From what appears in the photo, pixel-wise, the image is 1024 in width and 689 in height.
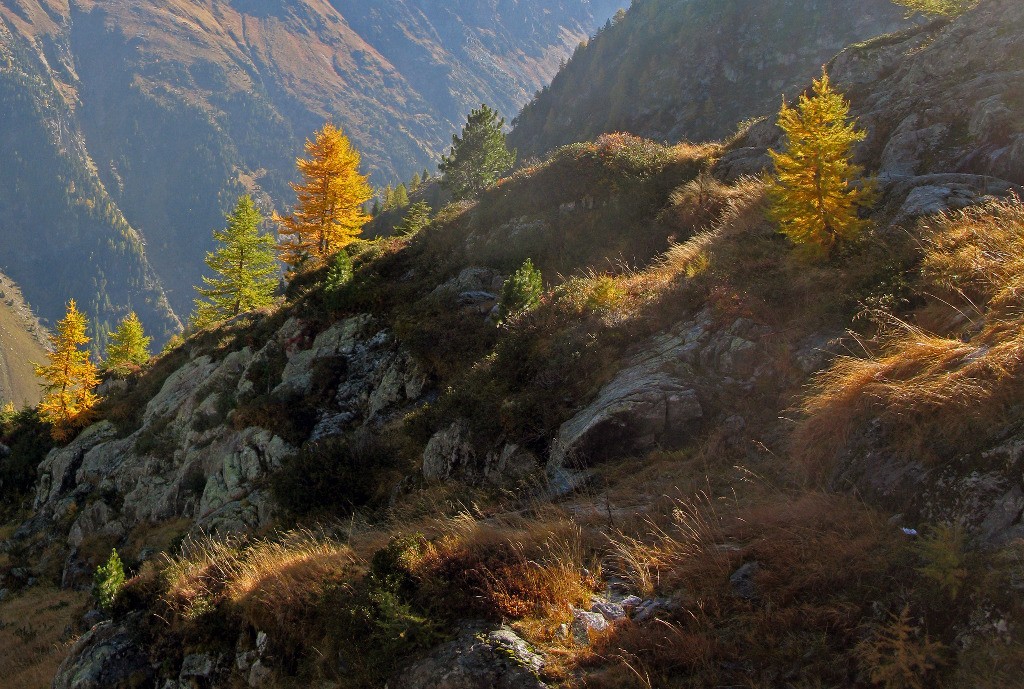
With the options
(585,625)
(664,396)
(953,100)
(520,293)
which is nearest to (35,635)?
(520,293)

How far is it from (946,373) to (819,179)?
464 centimetres

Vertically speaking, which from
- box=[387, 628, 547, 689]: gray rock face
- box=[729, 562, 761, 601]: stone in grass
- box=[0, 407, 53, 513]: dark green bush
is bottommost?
box=[729, 562, 761, 601]: stone in grass

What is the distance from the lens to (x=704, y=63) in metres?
84.6

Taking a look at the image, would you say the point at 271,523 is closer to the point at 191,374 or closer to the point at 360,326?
the point at 360,326

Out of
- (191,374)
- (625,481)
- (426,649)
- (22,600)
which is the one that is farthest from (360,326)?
(22,600)

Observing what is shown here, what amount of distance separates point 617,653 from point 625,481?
2.84 metres

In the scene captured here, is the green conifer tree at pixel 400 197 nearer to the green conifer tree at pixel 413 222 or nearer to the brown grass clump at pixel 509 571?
the green conifer tree at pixel 413 222

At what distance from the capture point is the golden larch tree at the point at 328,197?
3094 centimetres

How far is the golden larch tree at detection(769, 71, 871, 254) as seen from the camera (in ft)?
27.4

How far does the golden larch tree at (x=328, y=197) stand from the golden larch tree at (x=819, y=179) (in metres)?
25.4

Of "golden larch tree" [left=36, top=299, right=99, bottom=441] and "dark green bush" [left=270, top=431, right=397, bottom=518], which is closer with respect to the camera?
"dark green bush" [left=270, top=431, right=397, bottom=518]

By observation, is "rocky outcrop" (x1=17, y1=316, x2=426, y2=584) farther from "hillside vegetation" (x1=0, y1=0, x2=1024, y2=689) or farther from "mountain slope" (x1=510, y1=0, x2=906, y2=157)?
"mountain slope" (x1=510, y1=0, x2=906, y2=157)

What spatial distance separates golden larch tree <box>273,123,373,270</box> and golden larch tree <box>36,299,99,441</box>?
14129mm

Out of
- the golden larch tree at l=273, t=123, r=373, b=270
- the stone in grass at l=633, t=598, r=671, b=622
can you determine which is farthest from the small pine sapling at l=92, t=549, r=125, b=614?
the golden larch tree at l=273, t=123, r=373, b=270
